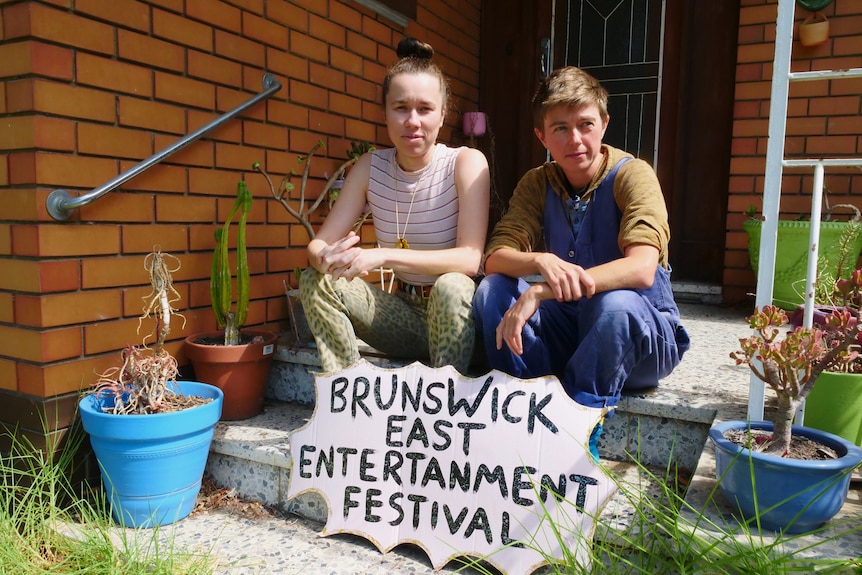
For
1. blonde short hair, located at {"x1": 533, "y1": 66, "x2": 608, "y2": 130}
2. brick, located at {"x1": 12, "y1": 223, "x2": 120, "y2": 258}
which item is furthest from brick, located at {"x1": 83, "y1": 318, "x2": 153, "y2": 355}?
blonde short hair, located at {"x1": 533, "y1": 66, "x2": 608, "y2": 130}

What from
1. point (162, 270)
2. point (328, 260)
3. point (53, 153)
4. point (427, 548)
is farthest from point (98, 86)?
point (427, 548)

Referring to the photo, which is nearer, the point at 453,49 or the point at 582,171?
the point at 582,171

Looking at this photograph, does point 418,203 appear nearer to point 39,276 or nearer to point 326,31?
point 39,276

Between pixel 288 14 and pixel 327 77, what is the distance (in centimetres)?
32

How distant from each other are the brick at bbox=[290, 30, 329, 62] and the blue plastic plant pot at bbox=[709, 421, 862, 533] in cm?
218

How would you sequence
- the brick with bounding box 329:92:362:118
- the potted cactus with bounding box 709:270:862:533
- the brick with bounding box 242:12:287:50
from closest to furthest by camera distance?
the potted cactus with bounding box 709:270:862:533 → the brick with bounding box 242:12:287:50 → the brick with bounding box 329:92:362:118

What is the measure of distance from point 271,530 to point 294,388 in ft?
2.14

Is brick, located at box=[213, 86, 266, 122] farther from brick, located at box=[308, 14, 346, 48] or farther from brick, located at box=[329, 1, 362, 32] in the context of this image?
brick, located at box=[329, 1, 362, 32]

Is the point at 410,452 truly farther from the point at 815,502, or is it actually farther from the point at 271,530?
the point at 815,502

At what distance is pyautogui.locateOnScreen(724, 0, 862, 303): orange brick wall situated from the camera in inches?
116

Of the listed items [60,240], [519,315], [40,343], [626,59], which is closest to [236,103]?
[60,240]

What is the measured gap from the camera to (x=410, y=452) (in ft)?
5.42

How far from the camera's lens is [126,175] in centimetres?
189

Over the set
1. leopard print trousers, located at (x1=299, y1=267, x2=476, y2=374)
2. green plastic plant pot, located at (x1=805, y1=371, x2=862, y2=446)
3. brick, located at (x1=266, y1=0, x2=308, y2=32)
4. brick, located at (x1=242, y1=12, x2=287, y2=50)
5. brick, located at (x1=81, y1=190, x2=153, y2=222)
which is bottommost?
green plastic plant pot, located at (x1=805, y1=371, x2=862, y2=446)
